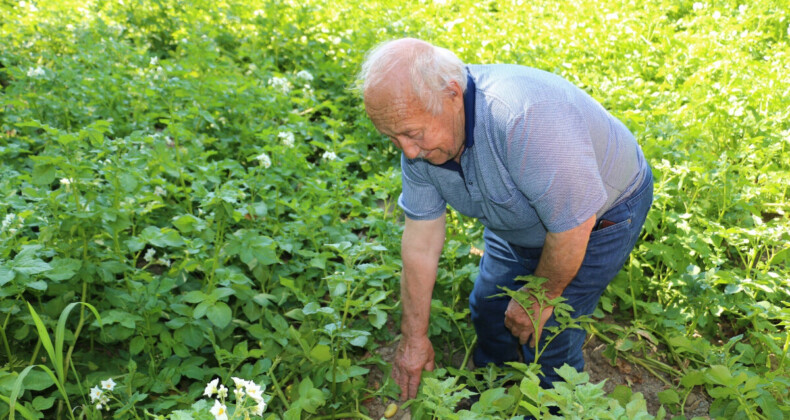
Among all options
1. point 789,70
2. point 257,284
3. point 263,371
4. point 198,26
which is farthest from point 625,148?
point 198,26

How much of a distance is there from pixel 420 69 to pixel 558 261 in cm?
76

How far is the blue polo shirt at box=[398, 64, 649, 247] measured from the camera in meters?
1.93

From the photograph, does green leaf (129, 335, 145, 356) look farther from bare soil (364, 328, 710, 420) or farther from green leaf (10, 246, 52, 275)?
bare soil (364, 328, 710, 420)

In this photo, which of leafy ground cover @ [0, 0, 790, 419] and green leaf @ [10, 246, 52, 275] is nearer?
green leaf @ [10, 246, 52, 275]

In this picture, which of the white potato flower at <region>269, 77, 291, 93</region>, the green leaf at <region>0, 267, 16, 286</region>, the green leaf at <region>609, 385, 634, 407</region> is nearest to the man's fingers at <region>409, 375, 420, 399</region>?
the green leaf at <region>609, 385, 634, 407</region>

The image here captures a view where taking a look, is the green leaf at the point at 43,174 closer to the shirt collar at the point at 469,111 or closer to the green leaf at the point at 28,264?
the green leaf at the point at 28,264

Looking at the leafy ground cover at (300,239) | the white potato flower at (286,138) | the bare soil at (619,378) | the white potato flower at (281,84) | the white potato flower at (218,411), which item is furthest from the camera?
the white potato flower at (281,84)

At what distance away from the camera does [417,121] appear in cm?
197

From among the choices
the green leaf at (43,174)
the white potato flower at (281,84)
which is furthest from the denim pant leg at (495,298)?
the white potato flower at (281,84)

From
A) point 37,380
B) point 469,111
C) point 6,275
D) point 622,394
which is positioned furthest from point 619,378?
point 6,275

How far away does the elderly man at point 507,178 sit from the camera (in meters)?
1.94

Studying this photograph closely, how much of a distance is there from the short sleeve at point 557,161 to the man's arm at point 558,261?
2.1 inches

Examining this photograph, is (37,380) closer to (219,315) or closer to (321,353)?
(219,315)

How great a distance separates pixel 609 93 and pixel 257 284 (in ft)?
8.26
